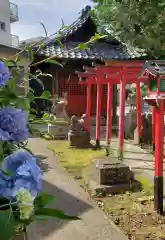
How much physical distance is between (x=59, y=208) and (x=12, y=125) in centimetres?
356

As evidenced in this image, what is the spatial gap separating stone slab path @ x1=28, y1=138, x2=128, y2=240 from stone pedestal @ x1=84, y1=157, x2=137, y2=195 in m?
0.32

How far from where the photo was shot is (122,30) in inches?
480

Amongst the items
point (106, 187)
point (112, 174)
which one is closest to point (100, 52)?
point (112, 174)

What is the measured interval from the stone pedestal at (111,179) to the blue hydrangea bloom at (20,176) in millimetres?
4553

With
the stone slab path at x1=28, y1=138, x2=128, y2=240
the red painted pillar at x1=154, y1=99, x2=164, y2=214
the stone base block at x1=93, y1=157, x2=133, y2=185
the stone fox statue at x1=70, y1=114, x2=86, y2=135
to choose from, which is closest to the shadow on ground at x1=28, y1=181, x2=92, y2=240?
the stone slab path at x1=28, y1=138, x2=128, y2=240

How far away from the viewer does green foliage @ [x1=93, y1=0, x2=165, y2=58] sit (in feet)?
27.2

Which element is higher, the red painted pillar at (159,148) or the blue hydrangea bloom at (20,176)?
the blue hydrangea bloom at (20,176)

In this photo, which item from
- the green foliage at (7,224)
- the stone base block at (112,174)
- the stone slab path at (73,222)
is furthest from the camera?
the stone base block at (112,174)

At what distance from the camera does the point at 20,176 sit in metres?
0.96

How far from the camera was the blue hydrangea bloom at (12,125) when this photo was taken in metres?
1.02

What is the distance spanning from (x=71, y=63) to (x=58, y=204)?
10.6 m

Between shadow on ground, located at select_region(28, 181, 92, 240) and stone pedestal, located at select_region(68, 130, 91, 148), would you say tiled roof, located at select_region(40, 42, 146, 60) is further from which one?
shadow on ground, located at select_region(28, 181, 92, 240)

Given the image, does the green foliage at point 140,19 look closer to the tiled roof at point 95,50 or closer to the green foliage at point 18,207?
the tiled roof at point 95,50

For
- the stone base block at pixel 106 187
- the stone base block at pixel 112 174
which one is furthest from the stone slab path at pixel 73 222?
the stone base block at pixel 112 174
